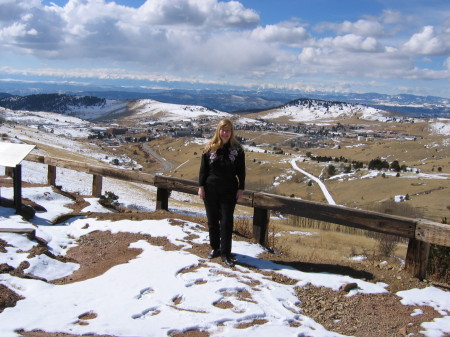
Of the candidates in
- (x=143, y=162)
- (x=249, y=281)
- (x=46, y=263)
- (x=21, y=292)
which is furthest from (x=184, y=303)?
(x=143, y=162)

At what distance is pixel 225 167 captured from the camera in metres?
6.61

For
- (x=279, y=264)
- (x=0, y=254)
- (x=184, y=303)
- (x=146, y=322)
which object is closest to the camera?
(x=146, y=322)

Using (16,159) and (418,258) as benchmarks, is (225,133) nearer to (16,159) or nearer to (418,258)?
(418,258)

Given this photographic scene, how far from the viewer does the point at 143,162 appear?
134 meters

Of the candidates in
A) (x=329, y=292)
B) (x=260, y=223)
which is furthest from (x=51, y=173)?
(x=329, y=292)

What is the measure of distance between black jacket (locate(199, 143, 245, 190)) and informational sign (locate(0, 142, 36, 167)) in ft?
13.6

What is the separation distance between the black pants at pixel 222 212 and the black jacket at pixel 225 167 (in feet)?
0.38

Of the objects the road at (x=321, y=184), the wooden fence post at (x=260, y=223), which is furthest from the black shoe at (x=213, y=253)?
the road at (x=321, y=184)

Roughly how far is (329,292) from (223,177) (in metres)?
2.31

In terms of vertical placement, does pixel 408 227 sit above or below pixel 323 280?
above

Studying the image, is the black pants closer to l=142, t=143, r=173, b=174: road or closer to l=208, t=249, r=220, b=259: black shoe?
l=208, t=249, r=220, b=259: black shoe

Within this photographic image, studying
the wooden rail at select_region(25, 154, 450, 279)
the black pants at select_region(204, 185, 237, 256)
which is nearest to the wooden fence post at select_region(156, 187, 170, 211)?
the wooden rail at select_region(25, 154, 450, 279)

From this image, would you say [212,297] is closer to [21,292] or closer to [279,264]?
[279,264]

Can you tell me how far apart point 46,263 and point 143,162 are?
129 m
